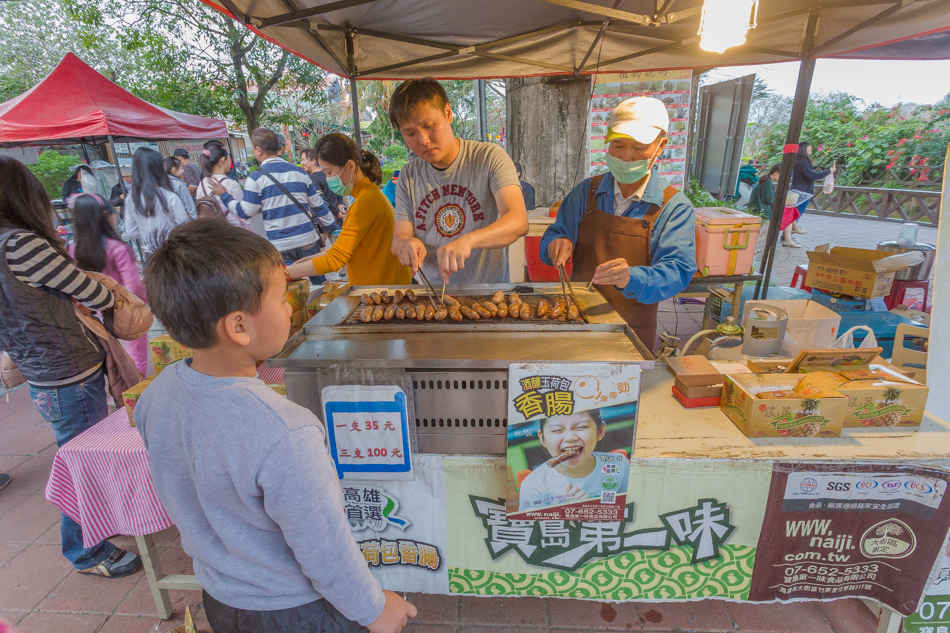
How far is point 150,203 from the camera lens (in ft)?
17.8

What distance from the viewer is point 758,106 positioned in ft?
Answer: 76.9

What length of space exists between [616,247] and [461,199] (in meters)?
0.87

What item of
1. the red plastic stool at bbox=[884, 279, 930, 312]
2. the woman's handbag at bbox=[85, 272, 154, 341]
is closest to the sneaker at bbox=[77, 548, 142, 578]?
the woman's handbag at bbox=[85, 272, 154, 341]

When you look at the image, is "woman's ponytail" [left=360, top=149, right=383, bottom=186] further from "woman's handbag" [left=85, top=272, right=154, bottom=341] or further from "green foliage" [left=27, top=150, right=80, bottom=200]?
"green foliage" [left=27, top=150, right=80, bottom=200]

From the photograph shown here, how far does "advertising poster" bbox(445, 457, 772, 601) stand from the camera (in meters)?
1.62

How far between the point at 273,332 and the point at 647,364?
995 millimetres

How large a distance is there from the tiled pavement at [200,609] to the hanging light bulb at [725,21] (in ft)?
8.35

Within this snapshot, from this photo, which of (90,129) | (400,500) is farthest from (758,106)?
(400,500)

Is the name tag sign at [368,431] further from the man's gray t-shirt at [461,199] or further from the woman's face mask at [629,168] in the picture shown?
the woman's face mask at [629,168]

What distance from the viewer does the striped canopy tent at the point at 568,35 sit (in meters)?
3.07

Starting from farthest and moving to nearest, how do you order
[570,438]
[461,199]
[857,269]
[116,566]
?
[857,269] < [461,199] < [116,566] < [570,438]

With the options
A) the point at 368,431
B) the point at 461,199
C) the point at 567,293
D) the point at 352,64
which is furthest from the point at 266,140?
the point at 368,431

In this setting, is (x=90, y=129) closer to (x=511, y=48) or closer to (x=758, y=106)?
(x=511, y=48)

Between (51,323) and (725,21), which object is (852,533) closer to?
(725,21)
